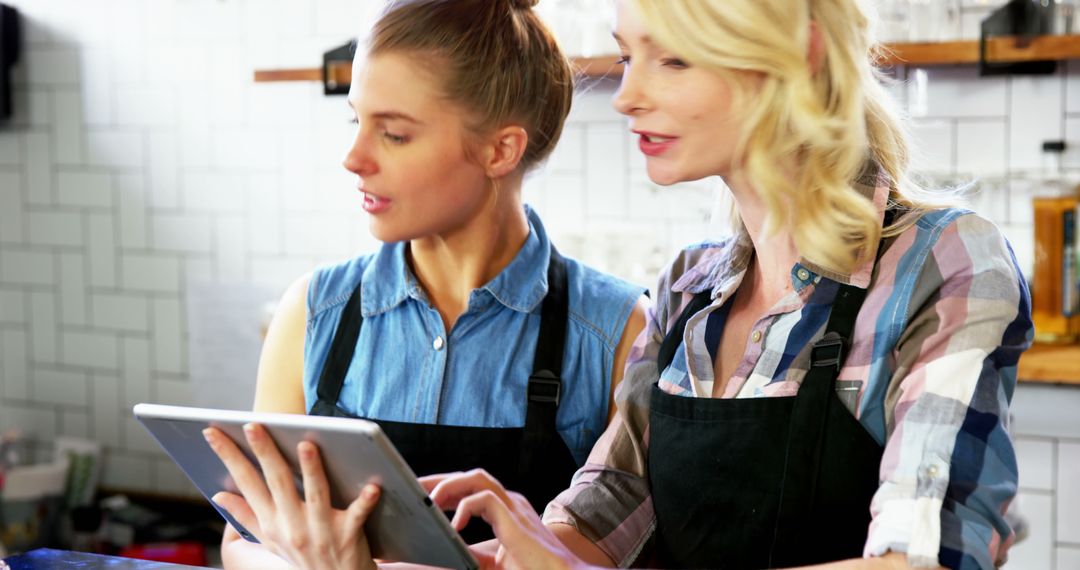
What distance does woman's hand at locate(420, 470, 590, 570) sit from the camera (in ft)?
5.20

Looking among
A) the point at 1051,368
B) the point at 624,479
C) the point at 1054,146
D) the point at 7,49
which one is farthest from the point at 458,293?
the point at 7,49

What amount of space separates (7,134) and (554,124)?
3.98 metres

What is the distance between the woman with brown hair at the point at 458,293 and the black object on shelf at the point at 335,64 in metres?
2.16

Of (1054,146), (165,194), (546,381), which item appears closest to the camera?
(546,381)

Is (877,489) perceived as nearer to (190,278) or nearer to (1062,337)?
(1062,337)

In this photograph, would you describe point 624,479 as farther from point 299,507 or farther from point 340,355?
point 340,355

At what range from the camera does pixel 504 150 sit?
2.10 meters

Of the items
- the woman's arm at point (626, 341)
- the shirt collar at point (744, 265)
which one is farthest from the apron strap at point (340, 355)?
the shirt collar at point (744, 265)

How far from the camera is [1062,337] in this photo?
3510 mm

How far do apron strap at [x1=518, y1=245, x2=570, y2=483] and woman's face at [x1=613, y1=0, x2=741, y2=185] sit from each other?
0.49m

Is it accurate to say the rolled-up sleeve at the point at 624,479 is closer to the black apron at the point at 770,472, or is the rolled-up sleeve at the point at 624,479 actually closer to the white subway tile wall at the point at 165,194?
the black apron at the point at 770,472

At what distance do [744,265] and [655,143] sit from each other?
24 cm

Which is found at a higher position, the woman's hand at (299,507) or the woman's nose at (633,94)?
the woman's nose at (633,94)

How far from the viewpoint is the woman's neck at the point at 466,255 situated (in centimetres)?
216
